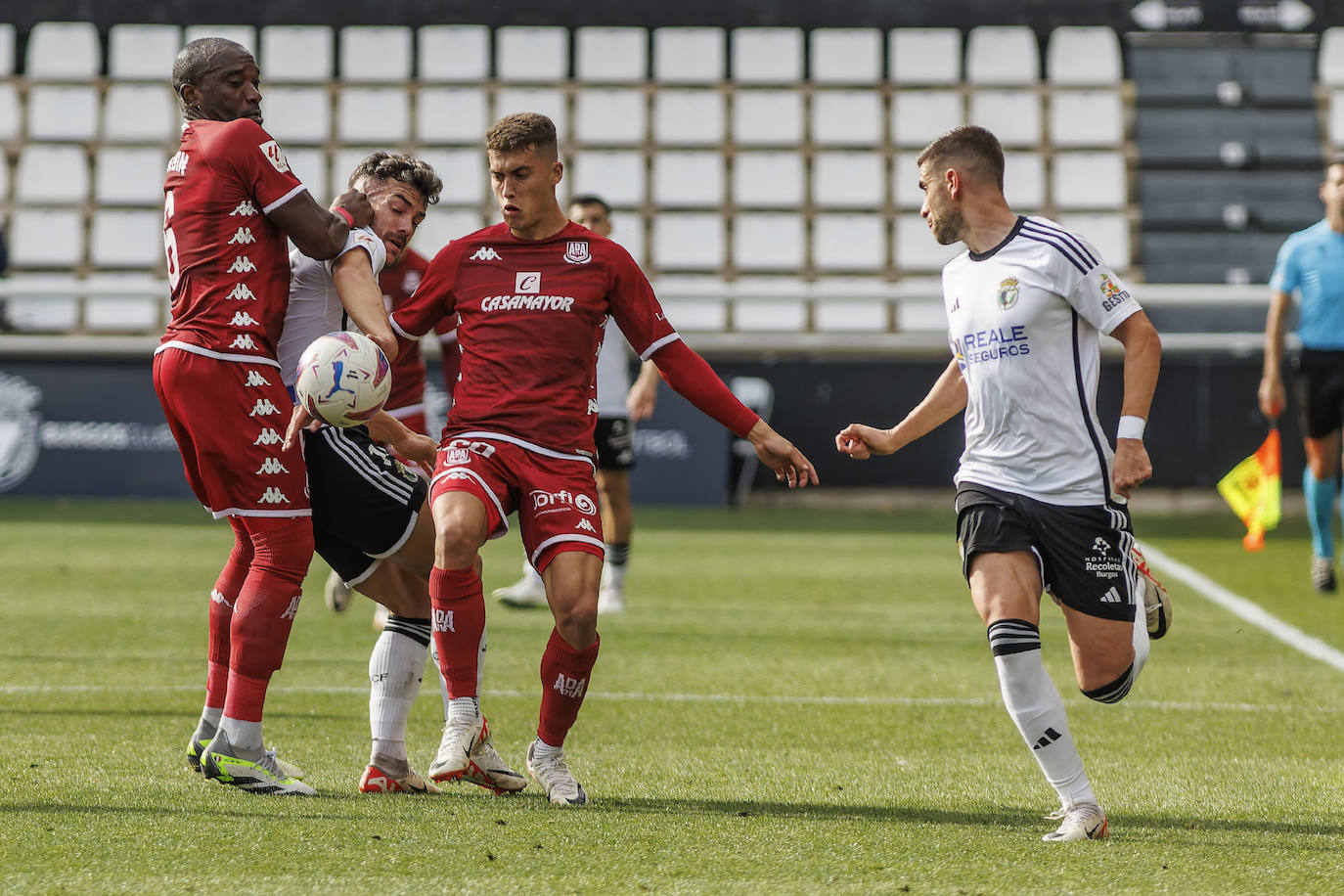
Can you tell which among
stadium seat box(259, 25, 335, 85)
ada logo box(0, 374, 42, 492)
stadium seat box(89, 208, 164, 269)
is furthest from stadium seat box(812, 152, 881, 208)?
ada logo box(0, 374, 42, 492)

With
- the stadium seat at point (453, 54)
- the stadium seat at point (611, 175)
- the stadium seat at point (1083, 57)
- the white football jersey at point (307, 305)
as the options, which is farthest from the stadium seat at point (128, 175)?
the white football jersey at point (307, 305)

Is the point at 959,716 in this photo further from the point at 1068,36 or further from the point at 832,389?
the point at 1068,36

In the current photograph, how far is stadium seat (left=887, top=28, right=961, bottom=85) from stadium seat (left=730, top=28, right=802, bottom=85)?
1195 mm

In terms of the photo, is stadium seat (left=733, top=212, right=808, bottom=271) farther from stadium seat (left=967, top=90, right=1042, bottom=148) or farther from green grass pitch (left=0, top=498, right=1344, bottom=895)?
green grass pitch (left=0, top=498, right=1344, bottom=895)

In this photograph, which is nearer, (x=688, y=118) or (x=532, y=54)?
(x=688, y=118)

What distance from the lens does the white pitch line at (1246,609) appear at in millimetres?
6949

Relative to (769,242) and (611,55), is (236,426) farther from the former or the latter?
(611,55)

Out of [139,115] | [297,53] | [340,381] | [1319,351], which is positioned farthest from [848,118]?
[340,381]

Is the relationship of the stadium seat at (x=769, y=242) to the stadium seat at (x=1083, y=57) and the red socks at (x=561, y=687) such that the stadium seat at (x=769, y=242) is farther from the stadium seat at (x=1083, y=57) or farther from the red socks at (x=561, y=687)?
the red socks at (x=561, y=687)

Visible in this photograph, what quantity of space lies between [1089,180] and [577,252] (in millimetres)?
16381

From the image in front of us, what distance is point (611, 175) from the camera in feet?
64.5

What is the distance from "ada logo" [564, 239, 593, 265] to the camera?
4.29 metres

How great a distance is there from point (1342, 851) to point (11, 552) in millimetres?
9076

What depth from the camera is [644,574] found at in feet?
32.4
